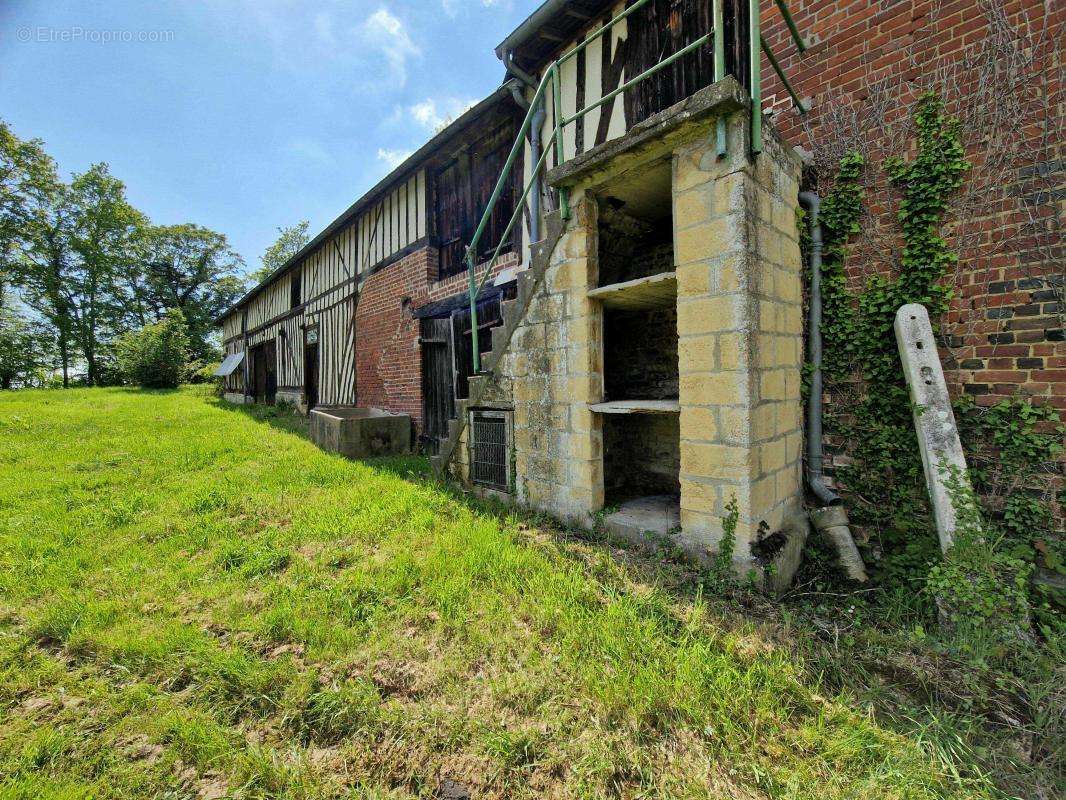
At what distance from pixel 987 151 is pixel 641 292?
2.47 meters

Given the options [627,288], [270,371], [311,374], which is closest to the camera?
[627,288]

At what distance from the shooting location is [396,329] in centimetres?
826

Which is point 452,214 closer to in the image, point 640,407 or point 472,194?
point 472,194

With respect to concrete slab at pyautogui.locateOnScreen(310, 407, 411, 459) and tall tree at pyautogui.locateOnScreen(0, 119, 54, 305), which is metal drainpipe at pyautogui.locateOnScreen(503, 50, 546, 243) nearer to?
concrete slab at pyautogui.locateOnScreen(310, 407, 411, 459)

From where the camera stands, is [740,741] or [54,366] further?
[54,366]

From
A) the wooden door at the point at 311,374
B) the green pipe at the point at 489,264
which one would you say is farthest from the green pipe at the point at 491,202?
the wooden door at the point at 311,374

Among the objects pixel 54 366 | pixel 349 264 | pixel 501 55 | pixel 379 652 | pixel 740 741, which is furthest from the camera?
pixel 54 366

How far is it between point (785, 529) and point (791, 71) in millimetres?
3978

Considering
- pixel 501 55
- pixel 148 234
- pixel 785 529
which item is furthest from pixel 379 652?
pixel 148 234

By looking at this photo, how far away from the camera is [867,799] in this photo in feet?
4.67

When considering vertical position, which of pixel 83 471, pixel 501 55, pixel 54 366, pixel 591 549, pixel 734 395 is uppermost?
pixel 501 55

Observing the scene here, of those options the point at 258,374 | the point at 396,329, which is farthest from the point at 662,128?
the point at 258,374

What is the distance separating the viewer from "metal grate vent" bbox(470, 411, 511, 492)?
453 centimetres

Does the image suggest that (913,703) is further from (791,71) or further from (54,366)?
(54,366)
